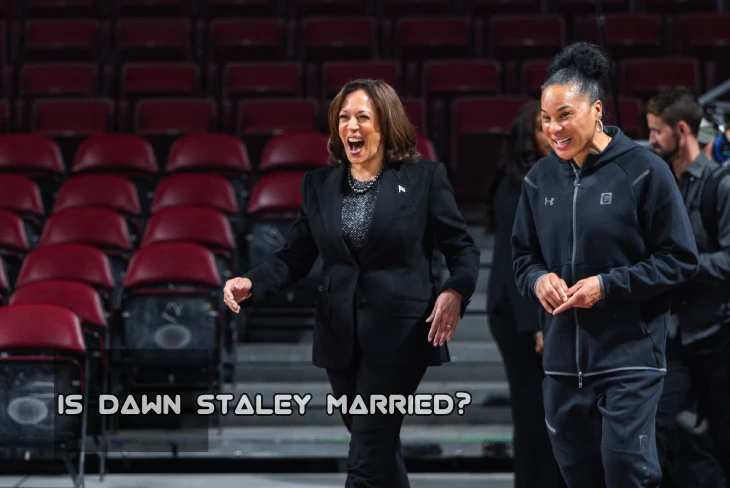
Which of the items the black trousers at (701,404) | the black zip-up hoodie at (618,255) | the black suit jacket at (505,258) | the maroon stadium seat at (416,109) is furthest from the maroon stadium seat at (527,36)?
the black zip-up hoodie at (618,255)

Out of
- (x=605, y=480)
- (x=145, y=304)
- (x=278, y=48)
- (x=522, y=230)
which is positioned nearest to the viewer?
(x=605, y=480)

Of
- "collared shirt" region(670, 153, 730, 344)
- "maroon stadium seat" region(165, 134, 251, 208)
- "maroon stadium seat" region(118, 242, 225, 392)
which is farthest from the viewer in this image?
"maroon stadium seat" region(165, 134, 251, 208)

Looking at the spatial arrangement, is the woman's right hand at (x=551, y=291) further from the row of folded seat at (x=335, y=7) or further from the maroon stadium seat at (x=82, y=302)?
the row of folded seat at (x=335, y=7)

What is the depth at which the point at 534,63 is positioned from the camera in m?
7.54

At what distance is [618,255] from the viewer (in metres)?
2.32

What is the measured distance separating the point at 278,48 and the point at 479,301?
339cm

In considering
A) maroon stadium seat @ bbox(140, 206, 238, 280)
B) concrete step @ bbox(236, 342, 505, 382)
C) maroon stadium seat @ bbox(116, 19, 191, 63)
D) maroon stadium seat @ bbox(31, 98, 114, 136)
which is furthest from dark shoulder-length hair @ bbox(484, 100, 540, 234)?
maroon stadium seat @ bbox(116, 19, 191, 63)

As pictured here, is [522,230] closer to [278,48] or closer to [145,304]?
[145,304]

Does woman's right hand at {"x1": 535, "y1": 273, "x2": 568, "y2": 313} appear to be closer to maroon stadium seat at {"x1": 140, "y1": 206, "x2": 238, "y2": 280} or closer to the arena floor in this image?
the arena floor

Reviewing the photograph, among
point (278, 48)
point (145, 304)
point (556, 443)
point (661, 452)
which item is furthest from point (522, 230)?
point (278, 48)

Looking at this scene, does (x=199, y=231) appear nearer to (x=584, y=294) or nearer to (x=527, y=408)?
(x=527, y=408)

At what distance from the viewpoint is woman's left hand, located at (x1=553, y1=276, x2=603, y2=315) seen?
88.4 inches

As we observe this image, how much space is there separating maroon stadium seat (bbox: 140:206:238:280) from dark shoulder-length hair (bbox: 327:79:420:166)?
270cm

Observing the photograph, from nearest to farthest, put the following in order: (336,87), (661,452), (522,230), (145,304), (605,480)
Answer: (605,480), (522,230), (661,452), (145,304), (336,87)
